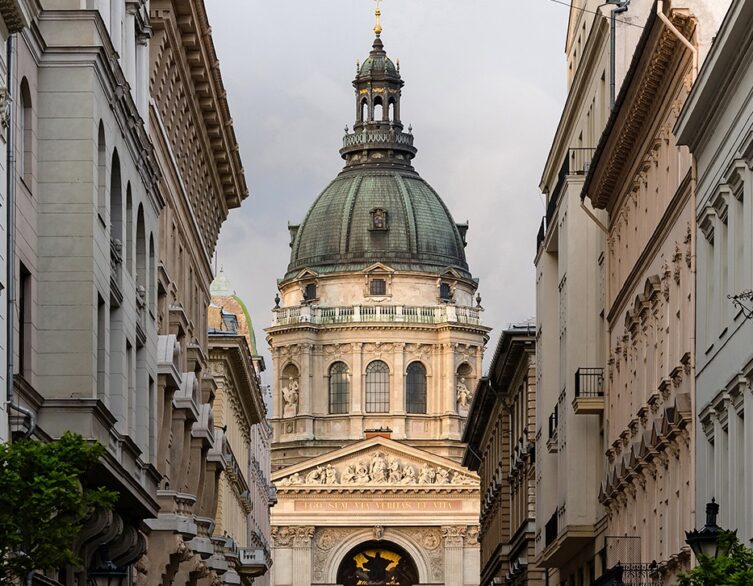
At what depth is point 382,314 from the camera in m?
183

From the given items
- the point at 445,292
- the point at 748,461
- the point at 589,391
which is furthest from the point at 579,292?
the point at 445,292

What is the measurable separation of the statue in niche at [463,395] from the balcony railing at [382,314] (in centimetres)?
462

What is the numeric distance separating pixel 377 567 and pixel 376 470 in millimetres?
8218

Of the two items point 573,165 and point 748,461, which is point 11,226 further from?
point 573,165

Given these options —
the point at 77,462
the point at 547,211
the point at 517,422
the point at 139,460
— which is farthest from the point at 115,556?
the point at 517,422

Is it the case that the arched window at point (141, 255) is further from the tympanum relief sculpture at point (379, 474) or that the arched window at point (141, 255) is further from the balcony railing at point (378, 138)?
the balcony railing at point (378, 138)

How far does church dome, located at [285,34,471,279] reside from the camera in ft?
612

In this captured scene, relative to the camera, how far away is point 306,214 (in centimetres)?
19188

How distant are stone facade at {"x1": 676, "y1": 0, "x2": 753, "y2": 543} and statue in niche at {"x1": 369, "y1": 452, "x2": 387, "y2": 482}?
139m

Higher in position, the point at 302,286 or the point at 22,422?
the point at 302,286

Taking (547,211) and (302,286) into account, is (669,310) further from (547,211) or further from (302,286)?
(302,286)

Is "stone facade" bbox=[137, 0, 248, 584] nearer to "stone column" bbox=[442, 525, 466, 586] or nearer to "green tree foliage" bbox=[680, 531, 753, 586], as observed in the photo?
"green tree foliage" bbox=[680, 531, 753, 586]

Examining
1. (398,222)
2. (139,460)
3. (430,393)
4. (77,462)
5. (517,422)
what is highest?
(398,222)

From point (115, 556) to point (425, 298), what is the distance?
14830 centimetres
